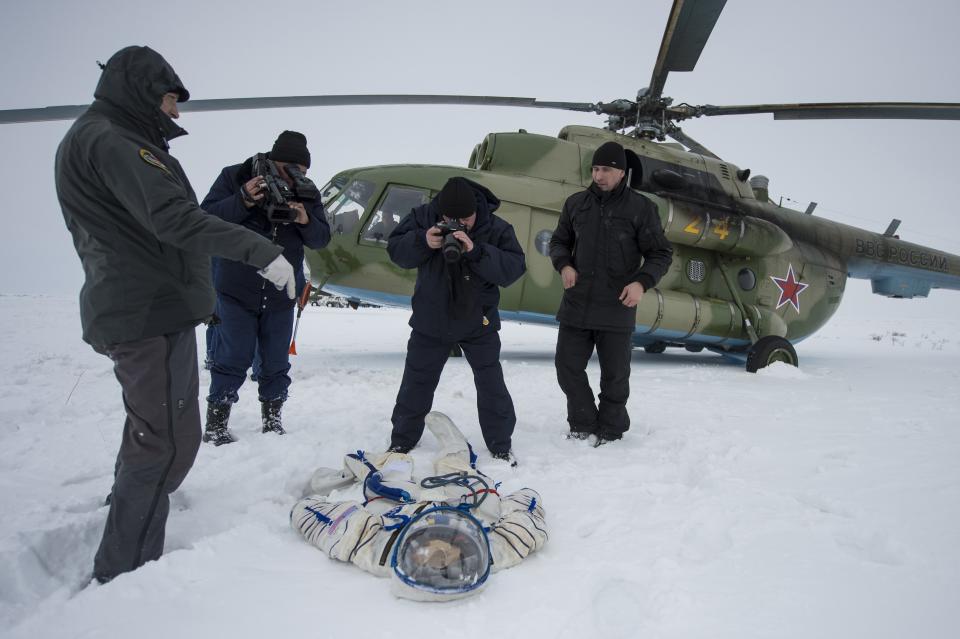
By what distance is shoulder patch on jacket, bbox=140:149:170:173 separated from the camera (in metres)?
1.66

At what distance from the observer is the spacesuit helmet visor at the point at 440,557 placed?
1497 mm

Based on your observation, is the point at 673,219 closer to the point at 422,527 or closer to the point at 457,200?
the point at 457,200

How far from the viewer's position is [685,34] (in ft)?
17.1

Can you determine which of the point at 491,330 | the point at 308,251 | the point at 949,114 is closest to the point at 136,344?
the point at 491,330

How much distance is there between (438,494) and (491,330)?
1.08 metres

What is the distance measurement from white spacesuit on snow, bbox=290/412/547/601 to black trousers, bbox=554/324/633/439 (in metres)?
1.22

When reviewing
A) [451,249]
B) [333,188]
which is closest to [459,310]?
[451,249]

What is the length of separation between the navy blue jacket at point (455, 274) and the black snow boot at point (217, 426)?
1282mm

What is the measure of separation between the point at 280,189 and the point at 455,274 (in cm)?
118

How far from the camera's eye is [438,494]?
2.27m

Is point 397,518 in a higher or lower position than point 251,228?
lower

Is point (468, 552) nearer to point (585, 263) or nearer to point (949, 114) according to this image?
point (585, 263)

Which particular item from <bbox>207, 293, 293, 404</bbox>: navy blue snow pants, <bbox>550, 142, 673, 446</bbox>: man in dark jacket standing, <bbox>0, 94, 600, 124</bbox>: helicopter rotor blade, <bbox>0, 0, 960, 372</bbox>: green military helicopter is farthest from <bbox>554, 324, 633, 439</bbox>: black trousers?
<bbox>0, 94, 600, 124</bbox>: helicopter rotor blade

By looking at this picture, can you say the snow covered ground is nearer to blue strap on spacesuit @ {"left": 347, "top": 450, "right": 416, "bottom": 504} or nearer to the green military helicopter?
blue strap on spacesuit @ {"left": 347, "top": 450, "right": 416, "bottom": 504}
